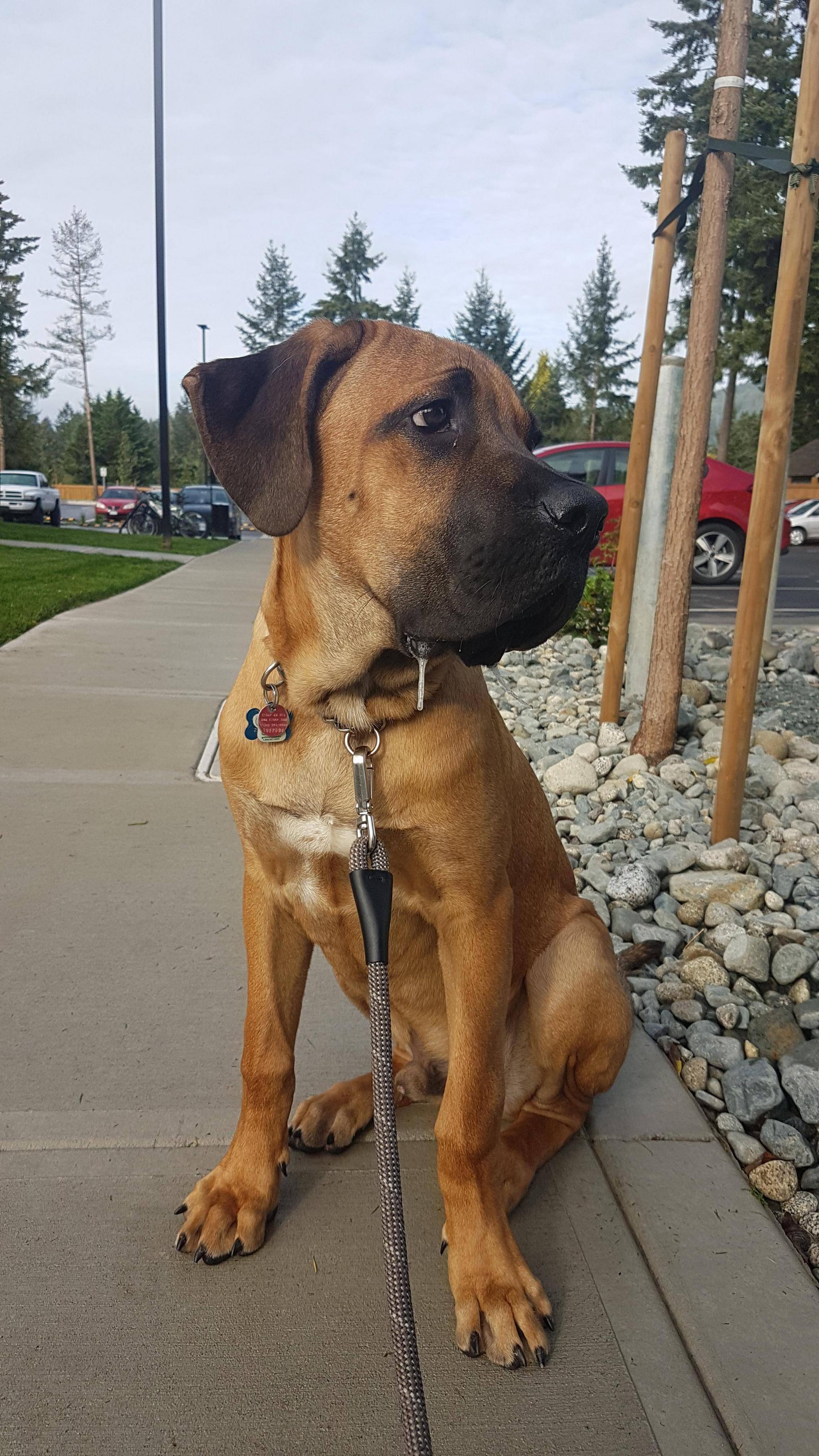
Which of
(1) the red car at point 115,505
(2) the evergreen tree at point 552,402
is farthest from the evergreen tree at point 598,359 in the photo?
(1) the red car at point 115,505

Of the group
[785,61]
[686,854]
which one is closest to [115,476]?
[785,61]

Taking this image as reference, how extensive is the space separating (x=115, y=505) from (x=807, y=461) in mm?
47648

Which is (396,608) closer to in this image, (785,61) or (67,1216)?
(67,1216)

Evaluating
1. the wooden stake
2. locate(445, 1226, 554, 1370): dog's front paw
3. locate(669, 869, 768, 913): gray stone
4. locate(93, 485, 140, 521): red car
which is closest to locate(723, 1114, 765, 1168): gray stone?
locate(445, 1226, 554, 1370): dog's front paw

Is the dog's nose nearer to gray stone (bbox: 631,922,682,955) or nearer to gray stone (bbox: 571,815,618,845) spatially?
gray stone (bbox: 631,922,682,955)

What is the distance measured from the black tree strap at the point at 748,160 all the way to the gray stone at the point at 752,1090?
3.01 m

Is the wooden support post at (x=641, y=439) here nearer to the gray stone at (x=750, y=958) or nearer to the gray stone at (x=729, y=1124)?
the gray stone at (x=750, y=958)

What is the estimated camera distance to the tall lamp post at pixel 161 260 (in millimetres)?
21562

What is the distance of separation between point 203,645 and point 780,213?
763 inches

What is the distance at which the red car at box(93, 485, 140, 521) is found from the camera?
134ft

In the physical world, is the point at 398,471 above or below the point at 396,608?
above

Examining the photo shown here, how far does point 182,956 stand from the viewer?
10.1 feet

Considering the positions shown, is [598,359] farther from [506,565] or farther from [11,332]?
[506,565]

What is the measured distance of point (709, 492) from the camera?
13500 millimetres
